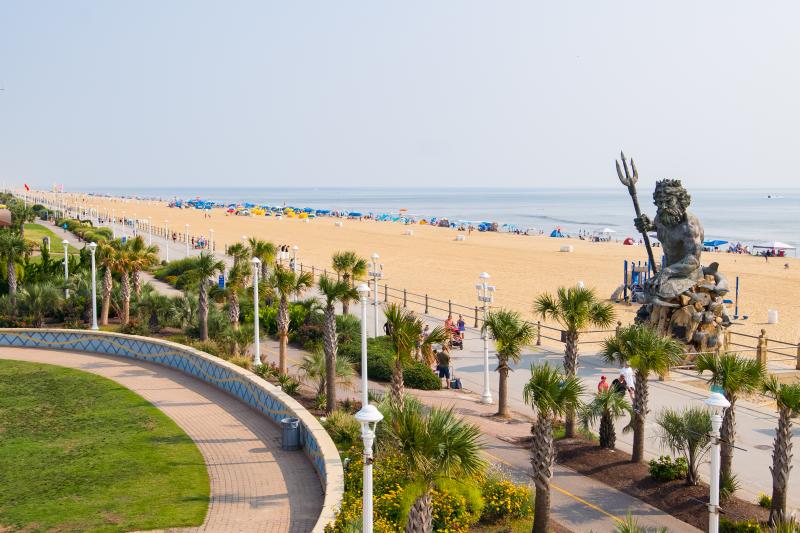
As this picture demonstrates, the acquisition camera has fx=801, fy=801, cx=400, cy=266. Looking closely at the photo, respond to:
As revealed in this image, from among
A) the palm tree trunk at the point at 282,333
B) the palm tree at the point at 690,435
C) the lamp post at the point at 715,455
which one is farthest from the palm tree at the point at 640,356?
the palm tree trunk at the point at 282,333

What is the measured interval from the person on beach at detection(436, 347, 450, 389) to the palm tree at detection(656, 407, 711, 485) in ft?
28.2

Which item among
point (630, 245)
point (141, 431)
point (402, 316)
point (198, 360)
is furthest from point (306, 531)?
point (630, 245)

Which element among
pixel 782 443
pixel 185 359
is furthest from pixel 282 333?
pixel 782 443

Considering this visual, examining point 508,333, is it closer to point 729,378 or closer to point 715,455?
point 729,378

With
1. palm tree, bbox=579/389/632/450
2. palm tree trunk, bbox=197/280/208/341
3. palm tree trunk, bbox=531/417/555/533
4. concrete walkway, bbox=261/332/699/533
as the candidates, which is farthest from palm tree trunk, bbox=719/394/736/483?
palm tree trunk, bbox=197/280/208/341

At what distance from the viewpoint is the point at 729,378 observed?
520 inches

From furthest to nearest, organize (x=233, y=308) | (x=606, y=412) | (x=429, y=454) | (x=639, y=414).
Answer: (x=233, y=308) → (x=606, y=412) → (x=639, y=414) → (x=429, y=454)

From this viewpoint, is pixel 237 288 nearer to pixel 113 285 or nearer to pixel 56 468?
pixel 113 285

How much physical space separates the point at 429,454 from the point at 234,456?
7192mm

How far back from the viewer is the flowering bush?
41.7 feet

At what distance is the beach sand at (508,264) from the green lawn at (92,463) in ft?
58.1

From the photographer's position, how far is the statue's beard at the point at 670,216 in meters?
24.2

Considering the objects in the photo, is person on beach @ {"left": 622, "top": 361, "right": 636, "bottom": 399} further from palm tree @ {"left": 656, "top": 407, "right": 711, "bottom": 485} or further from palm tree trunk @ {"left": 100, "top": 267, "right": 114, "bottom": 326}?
palm tree trunk @ {"left": 100, "top": 267, "right": 114, "bottom": 326}

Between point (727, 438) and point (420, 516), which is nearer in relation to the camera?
point (420, 516)
